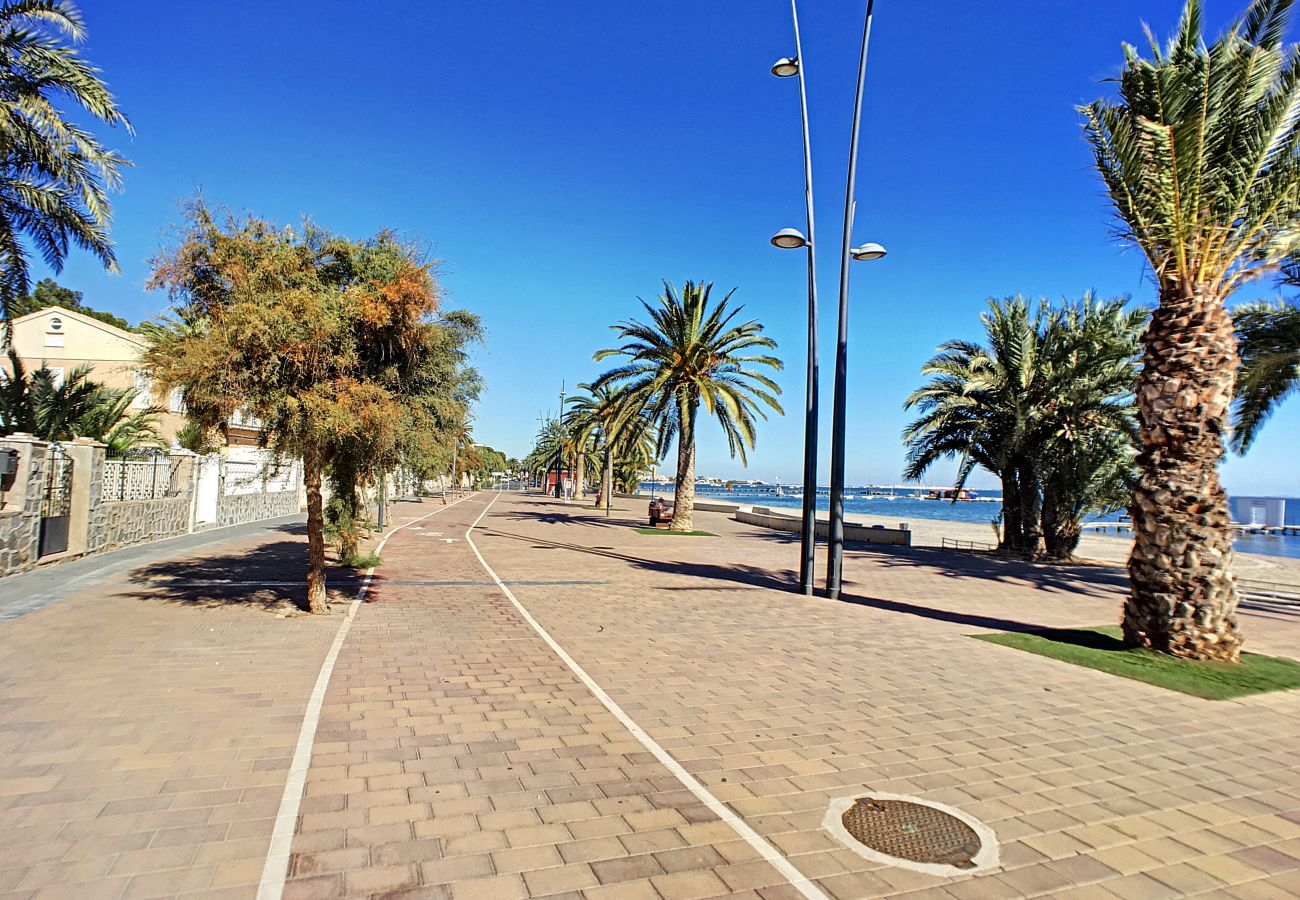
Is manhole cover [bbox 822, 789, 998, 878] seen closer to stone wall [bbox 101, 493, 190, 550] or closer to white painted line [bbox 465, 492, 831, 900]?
white painted line [bbox 465, 492, 831, 900]

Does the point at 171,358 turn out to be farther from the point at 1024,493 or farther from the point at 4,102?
the point at 1024,493

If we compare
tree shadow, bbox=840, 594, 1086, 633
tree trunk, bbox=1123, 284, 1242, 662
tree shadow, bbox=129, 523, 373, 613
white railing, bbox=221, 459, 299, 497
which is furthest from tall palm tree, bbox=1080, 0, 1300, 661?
white railing, bbox=221, 459, 299, 497

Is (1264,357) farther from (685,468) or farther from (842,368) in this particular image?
(685,468)

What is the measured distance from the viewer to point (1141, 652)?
8.20 m

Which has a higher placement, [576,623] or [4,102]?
[4,102]

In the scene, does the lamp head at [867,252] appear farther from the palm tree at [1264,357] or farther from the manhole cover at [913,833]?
the manhole cover at [913,833]

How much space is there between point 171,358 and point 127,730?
461cm

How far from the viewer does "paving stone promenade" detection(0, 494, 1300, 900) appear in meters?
3.39

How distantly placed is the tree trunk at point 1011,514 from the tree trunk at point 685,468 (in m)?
10.6

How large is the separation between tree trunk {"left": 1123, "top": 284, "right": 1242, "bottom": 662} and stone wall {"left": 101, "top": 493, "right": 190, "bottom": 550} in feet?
61.6

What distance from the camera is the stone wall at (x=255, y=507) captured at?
2186cm

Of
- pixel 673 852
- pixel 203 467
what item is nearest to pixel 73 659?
pixel 673 852

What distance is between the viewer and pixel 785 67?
13.1m

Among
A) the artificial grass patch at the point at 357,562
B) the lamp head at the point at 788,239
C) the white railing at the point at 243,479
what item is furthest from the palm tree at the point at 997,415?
the white railing at the point at 243,479
